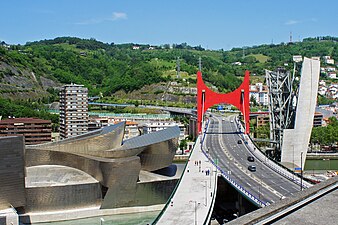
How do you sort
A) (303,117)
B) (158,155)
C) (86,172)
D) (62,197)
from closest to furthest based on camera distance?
(62,197) → (86,172) → (158,155) → (303,117)

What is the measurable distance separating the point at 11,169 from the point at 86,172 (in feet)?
22.9

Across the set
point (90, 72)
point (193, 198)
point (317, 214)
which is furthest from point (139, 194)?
point (90, 72)

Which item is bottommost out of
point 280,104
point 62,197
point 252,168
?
point 62,197

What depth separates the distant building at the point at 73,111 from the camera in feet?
215

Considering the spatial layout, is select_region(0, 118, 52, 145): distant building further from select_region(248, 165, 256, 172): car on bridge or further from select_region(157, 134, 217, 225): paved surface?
select_region(248, 165, 256, 172): car on bridge

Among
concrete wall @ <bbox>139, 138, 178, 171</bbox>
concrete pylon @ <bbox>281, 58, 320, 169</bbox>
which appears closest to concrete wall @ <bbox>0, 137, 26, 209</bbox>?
concrete wall @ <bbox>139, 138, 178, 171</bbox>

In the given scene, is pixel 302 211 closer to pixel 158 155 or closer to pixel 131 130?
pixel 158 155

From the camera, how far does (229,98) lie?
190ft

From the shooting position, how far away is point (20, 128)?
6031 centimetres

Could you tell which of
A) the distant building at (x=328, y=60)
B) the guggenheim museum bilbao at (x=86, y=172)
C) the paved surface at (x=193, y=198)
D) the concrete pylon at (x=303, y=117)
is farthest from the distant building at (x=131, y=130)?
the distant building at (x=328, y=60)

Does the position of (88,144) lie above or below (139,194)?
above

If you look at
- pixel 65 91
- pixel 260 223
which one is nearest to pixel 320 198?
pixel 260 223

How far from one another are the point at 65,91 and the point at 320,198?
2337 inches

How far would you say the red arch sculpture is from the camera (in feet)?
188
